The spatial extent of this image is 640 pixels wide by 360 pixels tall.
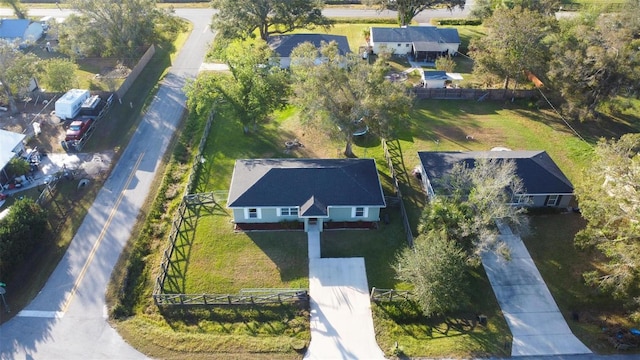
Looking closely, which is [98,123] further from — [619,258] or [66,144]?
[619,258]

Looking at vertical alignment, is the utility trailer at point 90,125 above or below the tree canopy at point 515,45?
below

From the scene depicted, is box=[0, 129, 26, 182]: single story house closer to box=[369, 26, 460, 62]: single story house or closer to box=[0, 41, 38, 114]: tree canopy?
box=[0, 41, 38, 114]: tree canopy

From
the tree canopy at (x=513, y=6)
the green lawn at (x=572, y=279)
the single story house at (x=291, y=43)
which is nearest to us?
the green lawn at (x=572, y=279)

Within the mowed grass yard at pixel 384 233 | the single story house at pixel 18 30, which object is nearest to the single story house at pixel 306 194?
the mowed grass yard at pixel 384 233

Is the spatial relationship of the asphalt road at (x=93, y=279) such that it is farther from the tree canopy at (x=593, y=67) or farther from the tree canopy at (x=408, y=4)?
the tree canopy at (x=593, y=67)

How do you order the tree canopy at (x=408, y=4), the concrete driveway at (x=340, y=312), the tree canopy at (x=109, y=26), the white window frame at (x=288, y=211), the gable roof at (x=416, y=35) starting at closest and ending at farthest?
the concrete driveway at (x=340, y=312) < the white window frame at (x=288, y=211) < the tree canopy at (x=109, y=26) < the gable roof at (x=416, y=35) < the tree canopy at (x=408, y=4)

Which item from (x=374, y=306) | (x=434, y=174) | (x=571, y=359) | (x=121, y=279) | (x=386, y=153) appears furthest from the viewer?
(x=386, y=153)

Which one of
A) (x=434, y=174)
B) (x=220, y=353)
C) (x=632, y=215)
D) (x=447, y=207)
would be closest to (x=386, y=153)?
(x=434, y=174)
